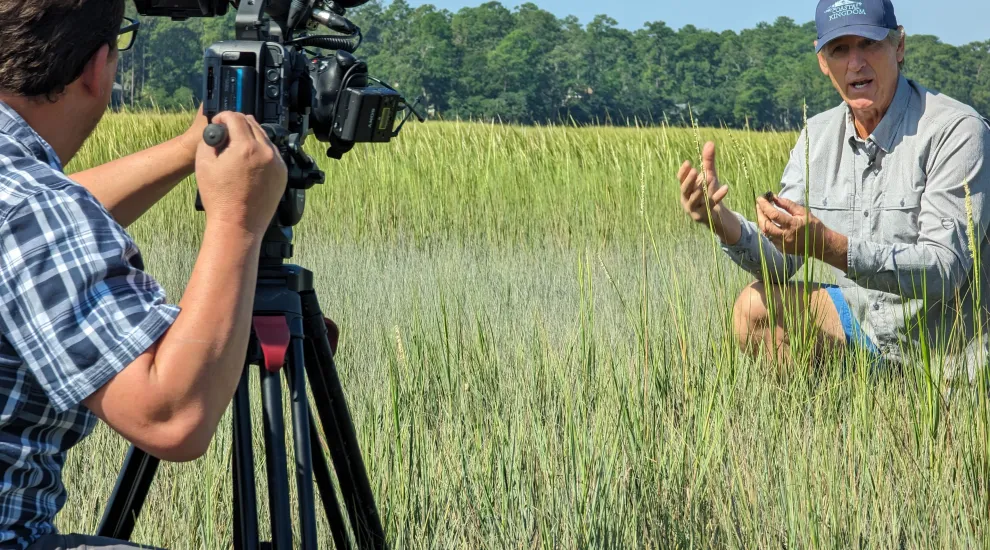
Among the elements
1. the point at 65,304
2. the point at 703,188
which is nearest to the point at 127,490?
the point at 65,304

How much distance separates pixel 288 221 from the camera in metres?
1.34

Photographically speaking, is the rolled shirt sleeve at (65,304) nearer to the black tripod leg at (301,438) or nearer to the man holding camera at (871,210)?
the black tripod leg at (301,438)

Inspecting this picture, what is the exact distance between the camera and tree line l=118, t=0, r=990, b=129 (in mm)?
78438

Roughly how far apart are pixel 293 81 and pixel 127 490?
646 millimetres

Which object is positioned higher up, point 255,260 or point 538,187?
point 255,260

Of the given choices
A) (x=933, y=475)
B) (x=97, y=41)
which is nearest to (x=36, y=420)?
(x=97, y=41)

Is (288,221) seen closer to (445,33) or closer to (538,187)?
(538,187)

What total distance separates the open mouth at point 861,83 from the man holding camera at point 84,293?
203cm

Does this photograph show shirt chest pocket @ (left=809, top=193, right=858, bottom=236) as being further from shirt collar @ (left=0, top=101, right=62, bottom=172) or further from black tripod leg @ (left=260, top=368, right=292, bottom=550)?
shirt collar @ (left=0, top=101, right=62, bottom=172)

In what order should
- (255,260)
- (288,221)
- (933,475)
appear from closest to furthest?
1. (255,260)
2. (288,221)
3. (933,475)

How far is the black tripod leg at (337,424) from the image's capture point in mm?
1470

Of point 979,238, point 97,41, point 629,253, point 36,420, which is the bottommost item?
point 629,253

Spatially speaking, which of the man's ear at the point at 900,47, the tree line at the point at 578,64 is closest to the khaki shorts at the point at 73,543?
the man's ear at the point at 900,47

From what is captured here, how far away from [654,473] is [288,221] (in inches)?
36.8
